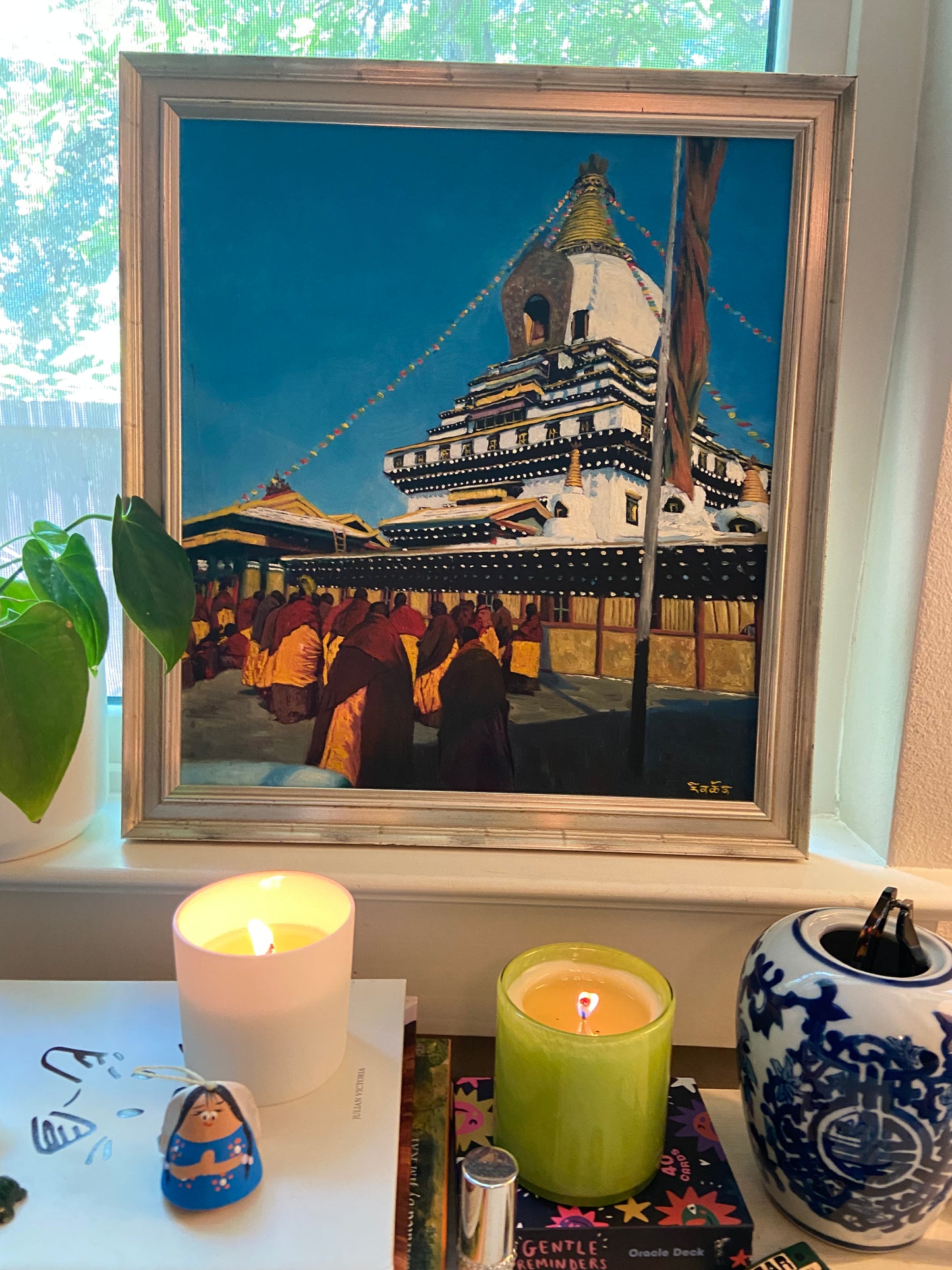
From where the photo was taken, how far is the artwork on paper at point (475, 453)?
60cm

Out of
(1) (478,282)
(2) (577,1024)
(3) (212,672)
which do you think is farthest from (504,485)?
(2) (577,1024)

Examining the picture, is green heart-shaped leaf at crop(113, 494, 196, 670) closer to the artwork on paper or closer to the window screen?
the artwork on paper

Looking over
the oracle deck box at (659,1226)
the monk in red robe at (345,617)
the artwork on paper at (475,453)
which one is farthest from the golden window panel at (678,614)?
the oracle deck box at (659,1226)

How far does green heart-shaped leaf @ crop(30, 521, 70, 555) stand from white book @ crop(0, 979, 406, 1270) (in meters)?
0.29

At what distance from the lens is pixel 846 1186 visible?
1.45ft

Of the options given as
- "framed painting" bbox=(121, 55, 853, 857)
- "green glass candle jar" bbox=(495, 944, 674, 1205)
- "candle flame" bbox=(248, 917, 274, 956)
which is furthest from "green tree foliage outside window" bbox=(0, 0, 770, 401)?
"green glass candle jar" bbox=(495, 944, 674, 1205)

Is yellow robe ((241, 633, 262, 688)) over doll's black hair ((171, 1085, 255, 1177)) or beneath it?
over

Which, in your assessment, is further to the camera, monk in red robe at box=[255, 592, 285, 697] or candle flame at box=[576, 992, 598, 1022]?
monk in red robe at box=[255, 592, 285, 697]

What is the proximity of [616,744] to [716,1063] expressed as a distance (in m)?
0.23

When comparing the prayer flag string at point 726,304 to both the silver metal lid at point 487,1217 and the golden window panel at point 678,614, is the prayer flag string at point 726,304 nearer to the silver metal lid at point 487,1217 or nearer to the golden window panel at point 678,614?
the golden window panel at point 678,614

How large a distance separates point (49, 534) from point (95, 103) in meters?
0.35

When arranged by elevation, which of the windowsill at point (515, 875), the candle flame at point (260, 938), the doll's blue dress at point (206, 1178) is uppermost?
the candle flame at point (260, 938)

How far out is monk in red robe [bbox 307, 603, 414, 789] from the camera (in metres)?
0.64

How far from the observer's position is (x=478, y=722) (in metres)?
0.63
